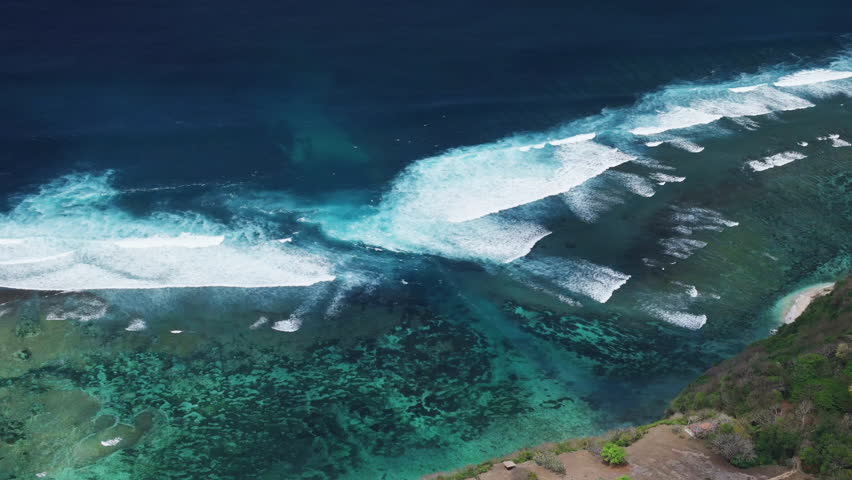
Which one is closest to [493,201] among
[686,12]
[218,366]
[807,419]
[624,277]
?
[624,277]

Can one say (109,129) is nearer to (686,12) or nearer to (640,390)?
(640,390)

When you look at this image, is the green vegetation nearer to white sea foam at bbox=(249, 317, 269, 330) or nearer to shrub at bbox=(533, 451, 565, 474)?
shrub at bbox=(533, 451, 565, 474)

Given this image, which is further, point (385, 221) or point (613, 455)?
point (385, 221)

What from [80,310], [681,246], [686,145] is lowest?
[681,246]

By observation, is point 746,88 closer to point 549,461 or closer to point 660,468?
point 660,468

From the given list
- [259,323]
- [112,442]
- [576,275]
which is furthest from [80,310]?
[576,275]

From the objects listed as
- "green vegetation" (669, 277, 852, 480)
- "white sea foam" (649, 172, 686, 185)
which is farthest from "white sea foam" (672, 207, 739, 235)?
"green vegetation" (669, 277, 852, 480)

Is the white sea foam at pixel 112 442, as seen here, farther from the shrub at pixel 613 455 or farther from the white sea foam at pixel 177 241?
the shrub at pixel 613 455
